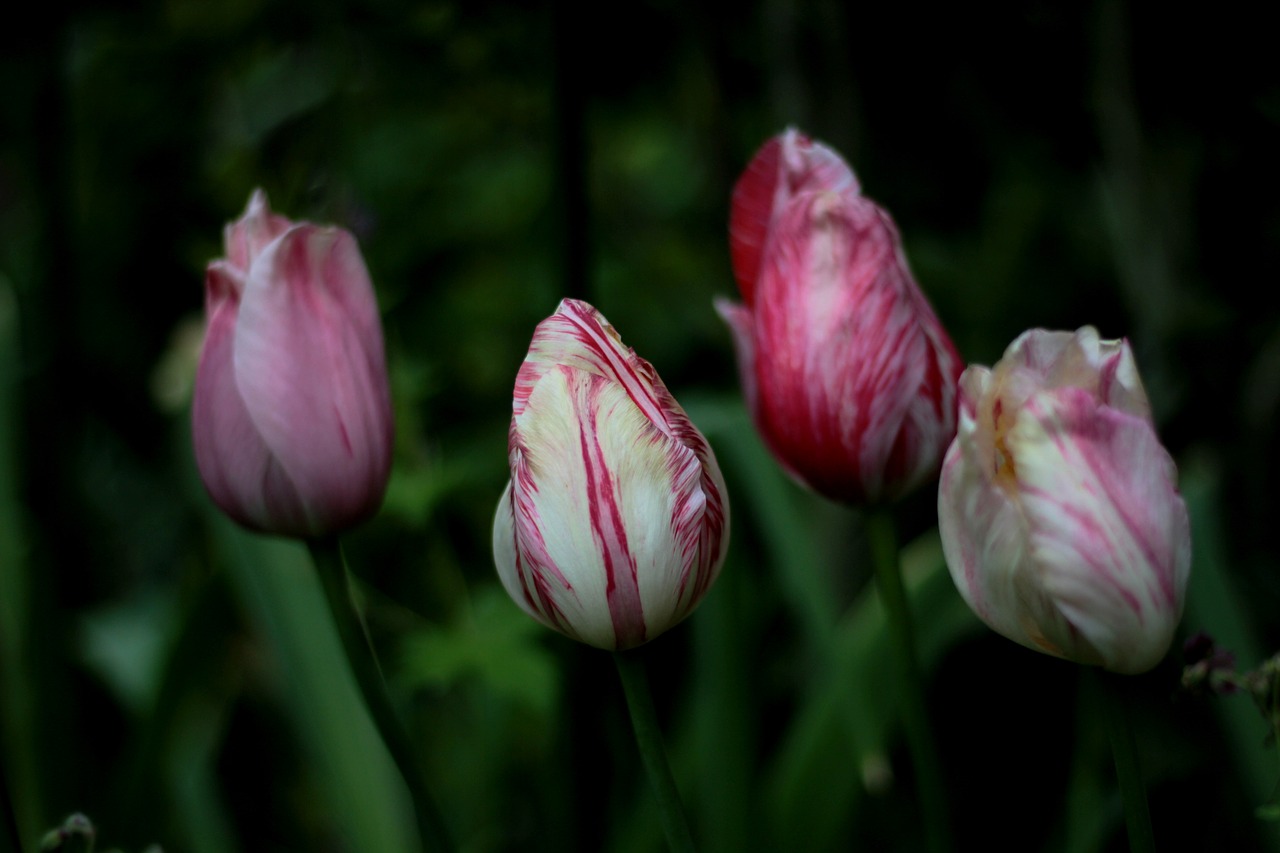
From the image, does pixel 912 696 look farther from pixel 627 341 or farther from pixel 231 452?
pixel 627 341

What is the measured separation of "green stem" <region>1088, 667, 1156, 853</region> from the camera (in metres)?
0.30

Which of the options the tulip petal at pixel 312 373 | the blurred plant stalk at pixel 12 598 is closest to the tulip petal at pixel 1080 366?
the tulip petal at pixel 312 373

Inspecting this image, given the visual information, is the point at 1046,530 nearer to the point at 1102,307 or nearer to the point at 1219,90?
the point at 1219,90

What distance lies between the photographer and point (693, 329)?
1.27 metres

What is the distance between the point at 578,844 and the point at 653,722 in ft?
1.23

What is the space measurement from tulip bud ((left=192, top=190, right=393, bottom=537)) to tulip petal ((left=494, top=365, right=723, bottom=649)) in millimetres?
105

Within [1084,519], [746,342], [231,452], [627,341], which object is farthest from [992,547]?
[627,341]

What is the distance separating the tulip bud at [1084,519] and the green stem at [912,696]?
0.08 meters

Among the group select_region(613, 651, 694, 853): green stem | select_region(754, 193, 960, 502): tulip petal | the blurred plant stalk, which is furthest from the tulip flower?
the blurred plant stalk

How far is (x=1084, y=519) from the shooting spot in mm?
295

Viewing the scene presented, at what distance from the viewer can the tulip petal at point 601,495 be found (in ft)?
1.07

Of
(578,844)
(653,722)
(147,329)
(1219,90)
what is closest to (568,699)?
(578,844)

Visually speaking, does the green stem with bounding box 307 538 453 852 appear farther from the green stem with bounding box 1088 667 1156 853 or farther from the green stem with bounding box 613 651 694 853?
the green stem with bounding box 1088 667 1156 853

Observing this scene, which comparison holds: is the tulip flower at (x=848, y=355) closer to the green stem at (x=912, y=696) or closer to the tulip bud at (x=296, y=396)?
the green stem at (x=912, y=696)
